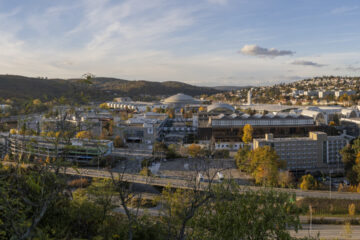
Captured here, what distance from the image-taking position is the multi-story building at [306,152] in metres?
13.2

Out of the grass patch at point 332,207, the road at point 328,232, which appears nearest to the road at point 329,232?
the road at point 328,232

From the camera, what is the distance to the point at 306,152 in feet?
44.1

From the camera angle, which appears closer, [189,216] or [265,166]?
[189,216]

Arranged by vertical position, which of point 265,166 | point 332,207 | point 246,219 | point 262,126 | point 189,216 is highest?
point 189,216

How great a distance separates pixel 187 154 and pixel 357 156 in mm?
7833

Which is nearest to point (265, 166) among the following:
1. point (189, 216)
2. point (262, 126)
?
point (189, 216)

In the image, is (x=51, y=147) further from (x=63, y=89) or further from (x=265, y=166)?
(x=63, y=89)

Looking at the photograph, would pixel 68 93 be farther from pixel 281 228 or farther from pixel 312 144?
pixel 312 144

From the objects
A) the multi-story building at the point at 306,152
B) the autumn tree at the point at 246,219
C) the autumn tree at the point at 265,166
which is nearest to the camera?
the autumn tree at the point at 246,219

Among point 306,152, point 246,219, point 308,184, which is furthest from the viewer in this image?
point 306,152

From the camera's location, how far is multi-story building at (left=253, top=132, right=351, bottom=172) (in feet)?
43.3

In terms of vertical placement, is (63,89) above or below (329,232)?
above

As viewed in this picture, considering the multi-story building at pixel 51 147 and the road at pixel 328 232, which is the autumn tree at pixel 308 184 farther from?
the multi-story building at pixel 51 147

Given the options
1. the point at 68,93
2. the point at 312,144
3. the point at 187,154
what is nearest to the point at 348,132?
the point at 312,144
